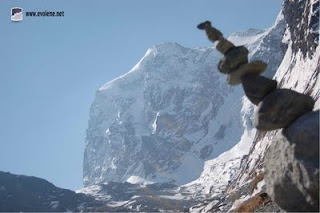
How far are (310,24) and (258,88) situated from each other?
17155 centimetres

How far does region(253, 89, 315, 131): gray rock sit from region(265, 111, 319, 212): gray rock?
47cm

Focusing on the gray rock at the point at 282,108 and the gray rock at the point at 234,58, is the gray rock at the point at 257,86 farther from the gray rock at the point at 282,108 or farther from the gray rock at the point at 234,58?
the gray rock at the point at 234,58

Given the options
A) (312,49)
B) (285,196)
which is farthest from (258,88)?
(312,49)

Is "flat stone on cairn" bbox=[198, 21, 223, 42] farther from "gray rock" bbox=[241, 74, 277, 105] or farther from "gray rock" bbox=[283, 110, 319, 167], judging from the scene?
"gray rock" bbox=[283, 110, 319, 167]

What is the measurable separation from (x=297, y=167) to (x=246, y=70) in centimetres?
538

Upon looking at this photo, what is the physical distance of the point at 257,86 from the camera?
74.1 ft

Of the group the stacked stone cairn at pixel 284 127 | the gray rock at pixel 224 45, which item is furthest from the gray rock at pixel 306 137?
the gray rock at pixel 224 45

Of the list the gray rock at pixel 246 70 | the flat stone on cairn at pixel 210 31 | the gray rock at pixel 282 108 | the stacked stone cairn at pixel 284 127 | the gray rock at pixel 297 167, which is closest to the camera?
the gray rock at pixel 297 167

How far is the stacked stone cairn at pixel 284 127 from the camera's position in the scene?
20.2 metres

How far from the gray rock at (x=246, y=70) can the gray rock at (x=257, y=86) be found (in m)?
0.20

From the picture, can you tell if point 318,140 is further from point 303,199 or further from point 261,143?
point 261,143

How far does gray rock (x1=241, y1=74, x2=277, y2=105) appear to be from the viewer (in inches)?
883

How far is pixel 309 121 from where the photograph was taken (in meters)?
20.7

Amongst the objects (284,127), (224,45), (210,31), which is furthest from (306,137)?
(210,31)
